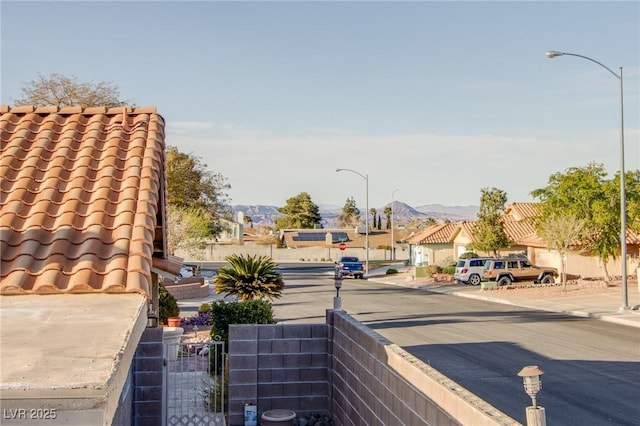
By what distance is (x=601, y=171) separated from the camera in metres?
42.1

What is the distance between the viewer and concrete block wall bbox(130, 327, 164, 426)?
10305 millimetres

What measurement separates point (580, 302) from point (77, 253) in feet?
96.4

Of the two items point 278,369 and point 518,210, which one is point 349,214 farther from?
point 278,369

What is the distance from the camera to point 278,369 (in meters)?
A: 11.2

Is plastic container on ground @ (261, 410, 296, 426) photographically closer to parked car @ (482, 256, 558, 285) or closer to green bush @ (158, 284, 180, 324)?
green bush @ (158, 284, 180, 324)

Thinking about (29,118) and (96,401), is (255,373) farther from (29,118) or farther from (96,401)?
(96,401)

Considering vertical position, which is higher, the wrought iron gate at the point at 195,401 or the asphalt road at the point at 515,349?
the wrought iron gate at the point at 195,401

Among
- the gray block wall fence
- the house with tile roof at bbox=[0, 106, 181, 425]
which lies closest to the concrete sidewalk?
the gray block wall fence

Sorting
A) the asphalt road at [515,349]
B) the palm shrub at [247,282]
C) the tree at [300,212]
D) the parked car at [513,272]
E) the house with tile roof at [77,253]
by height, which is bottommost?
the asphalt road at [515,349]

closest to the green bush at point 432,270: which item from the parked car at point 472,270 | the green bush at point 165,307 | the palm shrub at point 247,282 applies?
the parked car at point 472,270

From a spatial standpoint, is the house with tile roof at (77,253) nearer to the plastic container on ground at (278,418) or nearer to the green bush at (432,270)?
the plastic container on ground at (278,418)

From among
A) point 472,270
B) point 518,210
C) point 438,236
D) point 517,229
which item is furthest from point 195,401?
point 438,236

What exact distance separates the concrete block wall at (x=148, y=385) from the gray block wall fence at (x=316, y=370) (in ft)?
3.86

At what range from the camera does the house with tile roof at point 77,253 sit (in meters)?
→ 3.62
